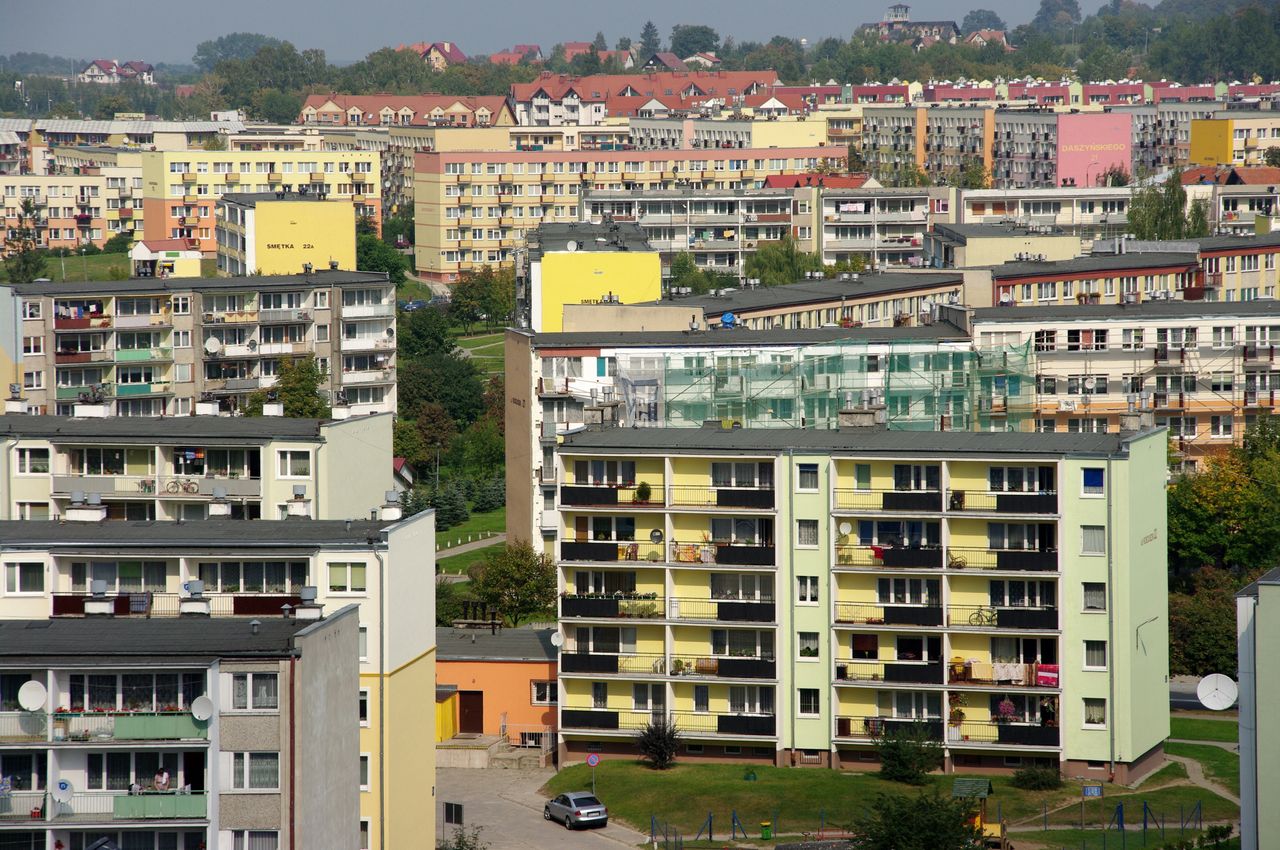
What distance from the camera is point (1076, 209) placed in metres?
146

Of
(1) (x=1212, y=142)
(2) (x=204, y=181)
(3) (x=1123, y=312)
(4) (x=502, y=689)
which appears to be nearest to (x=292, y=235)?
(2) (x=204, y=181)

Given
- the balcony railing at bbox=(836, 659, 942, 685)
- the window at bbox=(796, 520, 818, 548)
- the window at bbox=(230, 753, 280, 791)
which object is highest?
the window at bbox=(796, 520, 818, 548)

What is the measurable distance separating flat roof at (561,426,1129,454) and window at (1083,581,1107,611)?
333 centimetres

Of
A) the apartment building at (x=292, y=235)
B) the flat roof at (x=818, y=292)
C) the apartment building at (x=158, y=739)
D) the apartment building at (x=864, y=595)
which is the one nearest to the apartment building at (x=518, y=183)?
the apartment building at (x=292, y=235)

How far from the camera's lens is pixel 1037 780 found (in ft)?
188

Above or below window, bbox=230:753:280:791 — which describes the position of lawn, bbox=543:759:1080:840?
below

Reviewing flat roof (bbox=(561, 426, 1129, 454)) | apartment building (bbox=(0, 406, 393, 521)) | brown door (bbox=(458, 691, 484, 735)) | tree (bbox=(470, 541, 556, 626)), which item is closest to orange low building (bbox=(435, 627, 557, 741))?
brown door (bbox=(458, 691, 484, 735))

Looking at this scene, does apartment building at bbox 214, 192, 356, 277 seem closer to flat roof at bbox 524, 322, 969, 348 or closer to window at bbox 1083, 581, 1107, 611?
flat roof at bbox 524, 322, 969, 348

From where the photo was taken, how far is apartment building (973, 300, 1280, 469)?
3428 inches

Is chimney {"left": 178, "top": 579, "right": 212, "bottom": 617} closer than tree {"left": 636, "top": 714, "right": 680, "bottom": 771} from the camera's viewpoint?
Yes

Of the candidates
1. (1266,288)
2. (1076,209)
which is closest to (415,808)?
(1266,288)

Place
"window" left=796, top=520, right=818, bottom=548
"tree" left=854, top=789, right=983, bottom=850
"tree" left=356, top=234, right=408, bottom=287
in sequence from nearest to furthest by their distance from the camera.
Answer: "tree" left=854, top=789, right=983, bottom=850 < "window" left=796, top=520, right=818, bottom=548 < "tree" left=356, top=234, right=408, bottom=287

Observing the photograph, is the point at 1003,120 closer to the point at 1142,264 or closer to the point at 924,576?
the point at 1142,264

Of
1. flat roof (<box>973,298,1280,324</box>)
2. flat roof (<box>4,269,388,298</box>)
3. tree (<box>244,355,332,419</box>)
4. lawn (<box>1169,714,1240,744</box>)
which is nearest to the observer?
lawn (<box>1169,714,1240,744</box>)
